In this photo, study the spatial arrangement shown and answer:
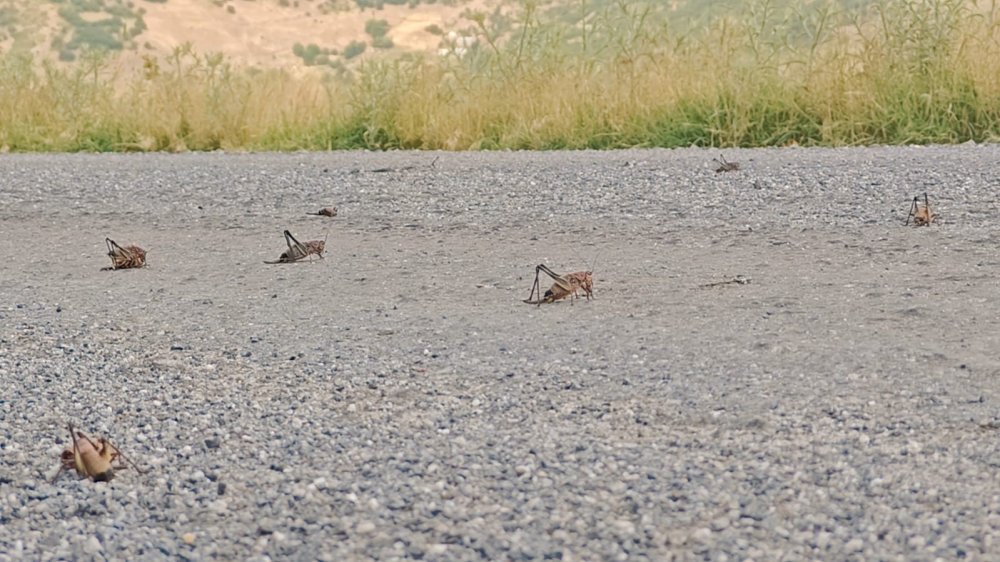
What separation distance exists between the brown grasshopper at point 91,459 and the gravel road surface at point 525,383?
30 mm

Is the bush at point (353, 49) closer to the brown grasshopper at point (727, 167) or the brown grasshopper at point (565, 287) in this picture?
the brown grasshopper at point (727, 167)

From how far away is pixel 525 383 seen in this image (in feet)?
9.30

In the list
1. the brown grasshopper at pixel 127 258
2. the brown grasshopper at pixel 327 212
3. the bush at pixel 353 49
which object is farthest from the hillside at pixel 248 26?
the brown grasshopper at pixel 127 258

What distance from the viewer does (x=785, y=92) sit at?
857 centimetres

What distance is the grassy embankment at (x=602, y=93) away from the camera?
325 inches

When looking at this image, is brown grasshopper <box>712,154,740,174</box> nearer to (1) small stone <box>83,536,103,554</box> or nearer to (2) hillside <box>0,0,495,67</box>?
(1) small stone <box>83,536,103,554</box>

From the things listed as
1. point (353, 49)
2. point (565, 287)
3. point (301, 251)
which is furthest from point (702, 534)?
point (353, 49)

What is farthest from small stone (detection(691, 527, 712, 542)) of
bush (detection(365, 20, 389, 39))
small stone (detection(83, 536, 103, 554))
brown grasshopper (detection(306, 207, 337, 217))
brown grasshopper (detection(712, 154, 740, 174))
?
bush (detection(365, 20, 389, 39))

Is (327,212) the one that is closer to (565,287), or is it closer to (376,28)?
(565,287)

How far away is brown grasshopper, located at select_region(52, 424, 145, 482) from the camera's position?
7.51ft

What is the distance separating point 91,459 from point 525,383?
1.01 m

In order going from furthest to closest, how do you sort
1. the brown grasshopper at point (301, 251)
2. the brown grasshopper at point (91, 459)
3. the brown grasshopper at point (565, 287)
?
1. the brown grasshopper at point (301, 251)
2. the brown grasshopper at point (565, 287)
3. the brown grasshopper at point (91, 459)

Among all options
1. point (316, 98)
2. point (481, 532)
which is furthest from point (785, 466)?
point (316, 98)

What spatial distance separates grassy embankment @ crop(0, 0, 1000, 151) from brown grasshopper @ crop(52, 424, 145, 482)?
6.58 metres
